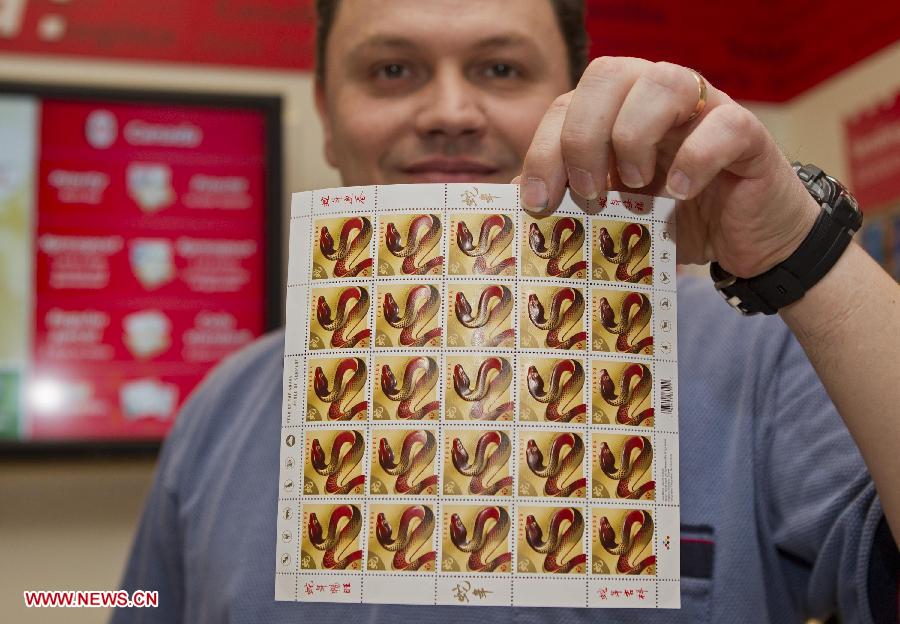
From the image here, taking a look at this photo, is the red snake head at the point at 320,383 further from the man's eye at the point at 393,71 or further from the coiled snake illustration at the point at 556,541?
the man's eye at the point at 393,71

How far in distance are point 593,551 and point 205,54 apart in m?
1.59

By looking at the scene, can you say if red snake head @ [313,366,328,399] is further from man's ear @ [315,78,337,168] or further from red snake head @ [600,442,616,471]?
man's ear @ [315,78,337,168]

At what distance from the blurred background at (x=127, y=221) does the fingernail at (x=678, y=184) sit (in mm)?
1092

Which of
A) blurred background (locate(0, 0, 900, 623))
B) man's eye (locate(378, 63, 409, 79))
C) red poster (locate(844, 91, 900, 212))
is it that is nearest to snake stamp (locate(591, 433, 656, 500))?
man's eye (locate(378, 63, 409, 79))

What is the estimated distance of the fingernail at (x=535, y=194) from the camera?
0.70m

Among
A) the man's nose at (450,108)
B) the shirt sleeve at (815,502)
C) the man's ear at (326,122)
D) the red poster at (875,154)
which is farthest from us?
the red poster at (875,154)

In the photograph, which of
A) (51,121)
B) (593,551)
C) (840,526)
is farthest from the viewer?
(51,121)

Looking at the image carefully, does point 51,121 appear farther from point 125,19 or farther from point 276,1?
point 276,1

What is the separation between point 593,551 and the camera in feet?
2.27

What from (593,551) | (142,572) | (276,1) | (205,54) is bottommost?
(142,572)

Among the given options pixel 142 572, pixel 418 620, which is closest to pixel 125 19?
pixel 142 572

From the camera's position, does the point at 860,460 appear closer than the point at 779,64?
Yes

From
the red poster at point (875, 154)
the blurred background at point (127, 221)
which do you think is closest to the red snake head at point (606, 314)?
the blurred background at point (127, 221)

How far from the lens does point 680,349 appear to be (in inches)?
39.2
